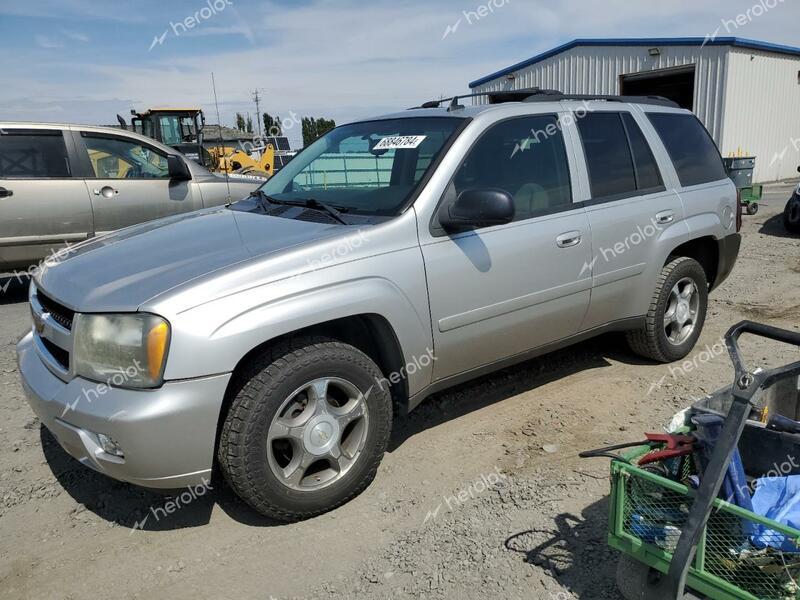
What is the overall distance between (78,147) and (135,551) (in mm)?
5496

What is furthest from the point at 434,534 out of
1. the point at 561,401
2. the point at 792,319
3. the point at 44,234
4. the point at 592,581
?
the point at 44,234

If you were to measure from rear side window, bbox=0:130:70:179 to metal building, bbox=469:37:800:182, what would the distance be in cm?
1607

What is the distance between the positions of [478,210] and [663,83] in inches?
814

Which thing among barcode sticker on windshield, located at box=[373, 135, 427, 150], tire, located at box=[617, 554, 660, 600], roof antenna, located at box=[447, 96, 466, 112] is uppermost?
roof antenna, located at box=[447, 96, 466, 112]

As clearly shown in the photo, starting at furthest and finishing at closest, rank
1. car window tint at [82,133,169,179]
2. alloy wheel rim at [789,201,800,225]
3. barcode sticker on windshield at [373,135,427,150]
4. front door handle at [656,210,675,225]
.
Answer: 1. alloy wheel rim at [789,201,800,225]
2. car window tint at [82,133,169,179]
3. front door handle at [656,210,675,225]
4. barcode sticker on windshield at [373,135,427,150]

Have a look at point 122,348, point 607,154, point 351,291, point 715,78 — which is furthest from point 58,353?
point 715,78

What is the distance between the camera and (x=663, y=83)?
20.8 meters

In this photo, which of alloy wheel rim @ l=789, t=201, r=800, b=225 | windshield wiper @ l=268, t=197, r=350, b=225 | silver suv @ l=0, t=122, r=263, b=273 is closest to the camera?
windshield wiper @ l=268, t=197, r=350, b=225

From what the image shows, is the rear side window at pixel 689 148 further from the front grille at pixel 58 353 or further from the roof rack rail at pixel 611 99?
the front grille at pixel 58 353

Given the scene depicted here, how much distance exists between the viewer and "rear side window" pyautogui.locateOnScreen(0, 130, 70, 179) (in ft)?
21.8

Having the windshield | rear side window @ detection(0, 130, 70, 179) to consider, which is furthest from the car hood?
rear side window @ detection(0, 130, 70, 179)

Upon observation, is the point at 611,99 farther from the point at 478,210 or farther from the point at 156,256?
the point at 156,256

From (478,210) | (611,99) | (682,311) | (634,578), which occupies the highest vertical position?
(611,99)

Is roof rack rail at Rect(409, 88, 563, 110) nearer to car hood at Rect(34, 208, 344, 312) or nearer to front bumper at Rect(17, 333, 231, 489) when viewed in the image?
car hood at Rect(34, 208, 344, 312)
